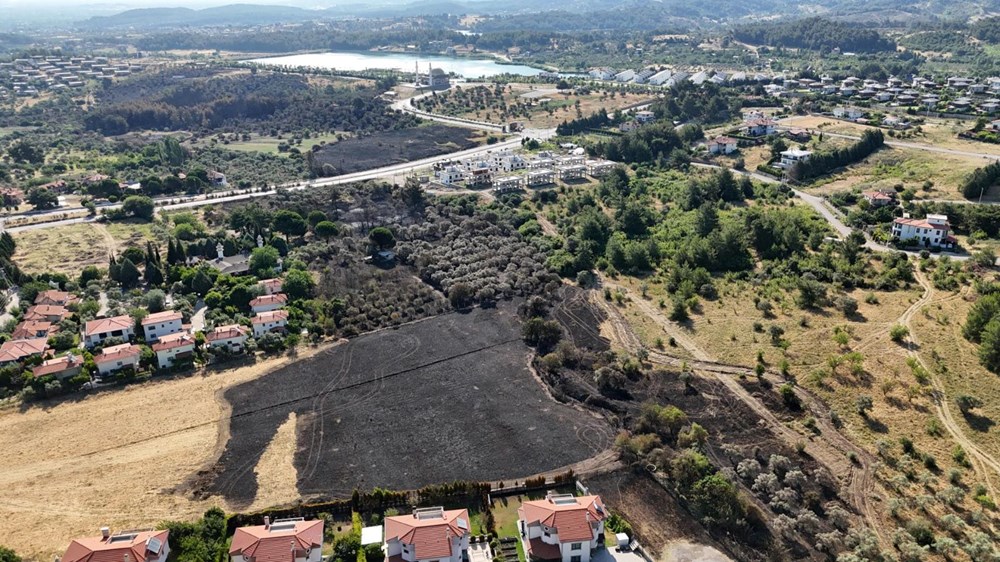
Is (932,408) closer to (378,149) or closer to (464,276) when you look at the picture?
(464,276)

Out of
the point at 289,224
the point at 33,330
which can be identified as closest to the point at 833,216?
the point at 289,224

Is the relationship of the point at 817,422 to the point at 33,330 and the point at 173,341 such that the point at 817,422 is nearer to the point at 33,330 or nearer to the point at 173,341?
the point at 173,341

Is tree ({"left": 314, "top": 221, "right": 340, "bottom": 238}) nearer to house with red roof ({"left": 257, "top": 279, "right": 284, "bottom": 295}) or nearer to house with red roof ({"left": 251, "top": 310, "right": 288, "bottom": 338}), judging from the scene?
house with red roof ({"left": 257, "top": 279, "right": 284, "bottom": 295})

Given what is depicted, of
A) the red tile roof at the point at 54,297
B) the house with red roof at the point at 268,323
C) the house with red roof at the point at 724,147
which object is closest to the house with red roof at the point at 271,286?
the house with red roof at the point at 268,323

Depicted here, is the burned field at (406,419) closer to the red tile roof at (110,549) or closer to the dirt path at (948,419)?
the red tile roof at (110,549)

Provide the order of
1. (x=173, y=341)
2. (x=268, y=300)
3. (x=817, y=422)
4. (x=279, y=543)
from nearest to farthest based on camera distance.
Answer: (x=279, y=543) < (x=817, y=422) < (x=173, y=341) < (x=268, y=300)

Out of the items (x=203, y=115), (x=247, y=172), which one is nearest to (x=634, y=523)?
(x=247, y=172)
